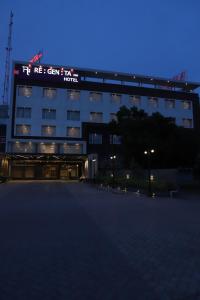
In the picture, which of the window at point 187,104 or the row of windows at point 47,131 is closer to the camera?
the row of windows at point 47,131

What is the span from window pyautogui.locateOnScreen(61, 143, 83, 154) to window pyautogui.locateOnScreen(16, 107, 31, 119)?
9924 mm

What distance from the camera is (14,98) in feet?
204

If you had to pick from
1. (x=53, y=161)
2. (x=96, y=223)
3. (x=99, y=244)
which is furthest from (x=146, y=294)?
(x=53, y=161)

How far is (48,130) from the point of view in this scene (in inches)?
2498

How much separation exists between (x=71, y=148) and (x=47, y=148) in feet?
16.6

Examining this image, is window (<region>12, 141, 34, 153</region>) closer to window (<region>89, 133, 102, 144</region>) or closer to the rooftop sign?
window (<region>89, 133, 102, 144</region>)

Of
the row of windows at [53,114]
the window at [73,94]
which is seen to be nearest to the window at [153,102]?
the row of windows at [53,114]

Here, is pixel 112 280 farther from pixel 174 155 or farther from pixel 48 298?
pixel 174 155

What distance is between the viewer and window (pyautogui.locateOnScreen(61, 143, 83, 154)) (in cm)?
6319

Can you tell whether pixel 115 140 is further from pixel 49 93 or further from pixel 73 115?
pixel 49 93

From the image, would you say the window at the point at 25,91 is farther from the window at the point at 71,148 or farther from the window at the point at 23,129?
the window at the point at 71,148

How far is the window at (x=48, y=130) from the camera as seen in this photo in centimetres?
6312

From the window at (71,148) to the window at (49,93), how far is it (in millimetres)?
10998

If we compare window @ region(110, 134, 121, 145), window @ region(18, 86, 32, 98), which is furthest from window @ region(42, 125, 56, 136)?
window @ region(110, 134, 121, 145)
